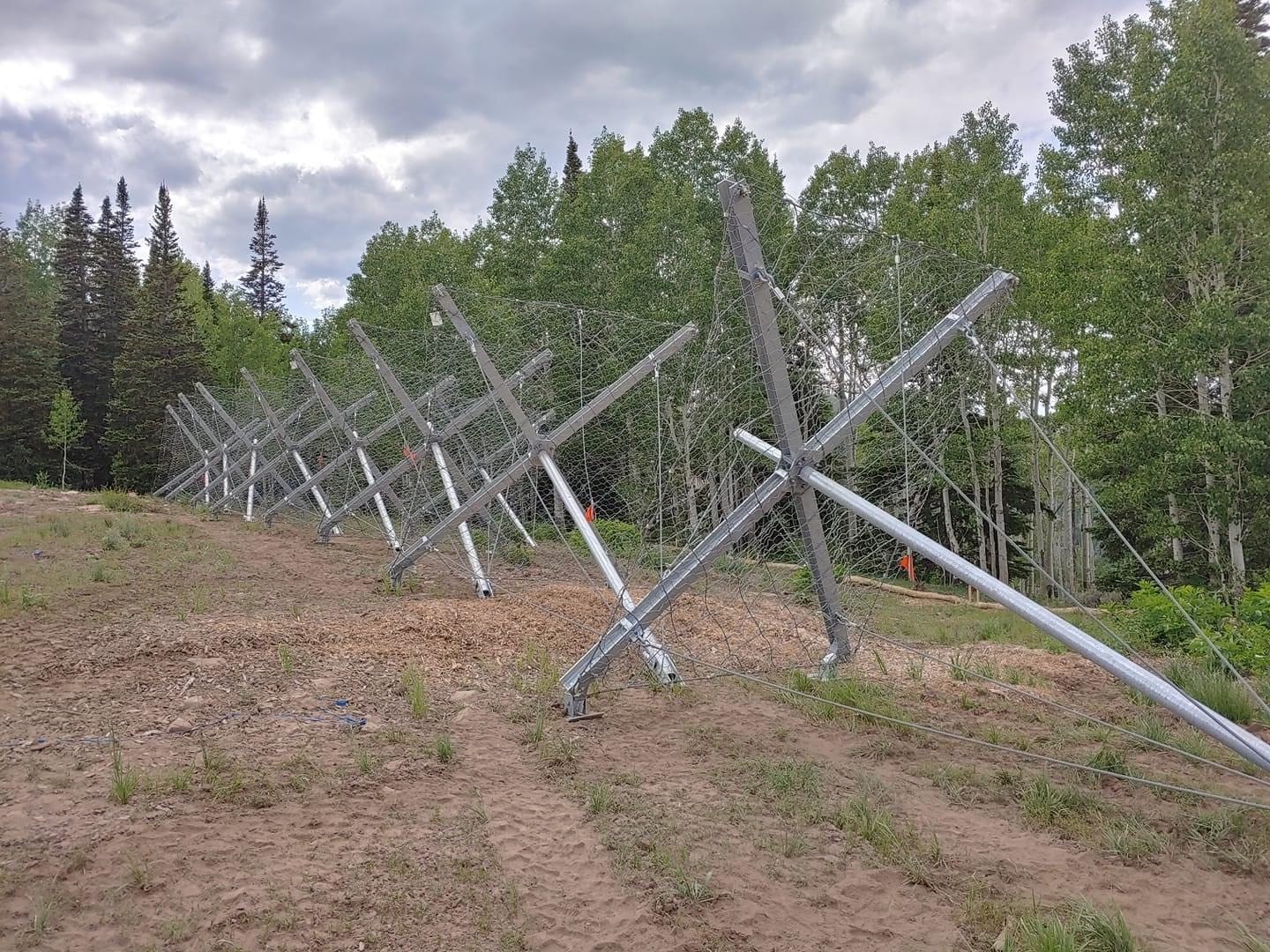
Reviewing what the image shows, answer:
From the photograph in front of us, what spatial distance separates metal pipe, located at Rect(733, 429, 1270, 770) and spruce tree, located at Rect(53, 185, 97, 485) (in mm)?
39261

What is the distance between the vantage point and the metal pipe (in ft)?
8.63

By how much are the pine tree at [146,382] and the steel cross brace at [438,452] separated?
26.5 m

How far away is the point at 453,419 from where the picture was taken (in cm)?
1007

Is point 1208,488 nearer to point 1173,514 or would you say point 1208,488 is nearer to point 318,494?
point 1173,514

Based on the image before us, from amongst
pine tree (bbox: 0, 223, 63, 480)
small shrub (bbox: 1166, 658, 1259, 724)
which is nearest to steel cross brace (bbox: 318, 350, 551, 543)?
small shrub (bbox: 1166, 658, 1259, 724)

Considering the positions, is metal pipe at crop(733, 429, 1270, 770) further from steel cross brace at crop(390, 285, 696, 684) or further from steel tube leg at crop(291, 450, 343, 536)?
steel tube leg at crop(291, 450, 343, 536)

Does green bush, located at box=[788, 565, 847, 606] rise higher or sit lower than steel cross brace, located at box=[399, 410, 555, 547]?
lower

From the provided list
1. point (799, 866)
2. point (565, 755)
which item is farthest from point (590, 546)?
point (799, 866)

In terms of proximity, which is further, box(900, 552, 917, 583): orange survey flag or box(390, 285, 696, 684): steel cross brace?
box(390, 285, 696, 684): steel cross brace

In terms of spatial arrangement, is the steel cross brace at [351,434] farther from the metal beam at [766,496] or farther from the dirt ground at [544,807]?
the metal beam at [766,496]

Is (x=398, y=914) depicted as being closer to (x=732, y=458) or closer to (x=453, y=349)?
(x=732, y=458)

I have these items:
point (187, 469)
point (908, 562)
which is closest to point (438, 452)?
point (908, 562)

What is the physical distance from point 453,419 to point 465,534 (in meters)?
1.67

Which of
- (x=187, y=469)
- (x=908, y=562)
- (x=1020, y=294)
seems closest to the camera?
(x=908, y=562)
